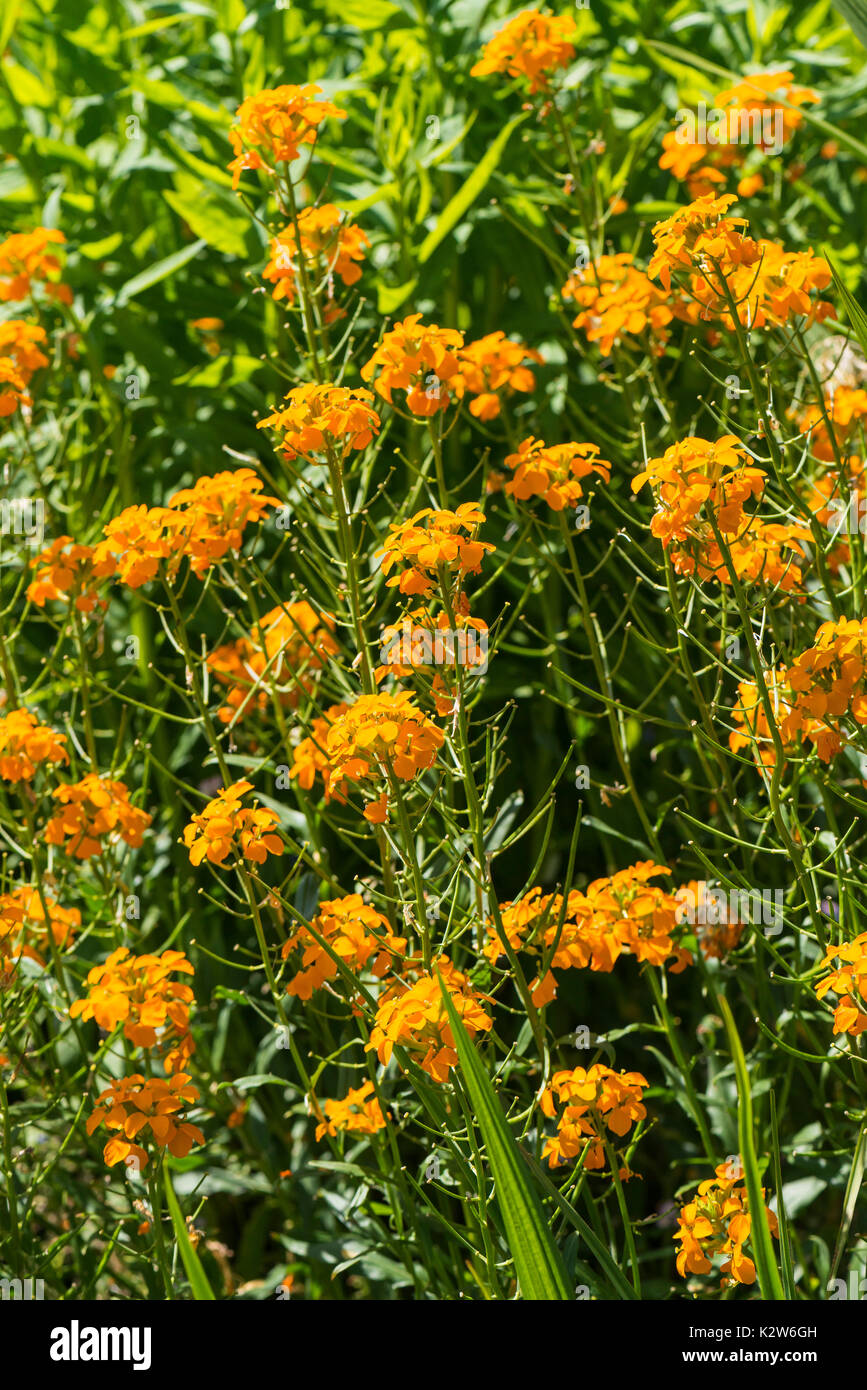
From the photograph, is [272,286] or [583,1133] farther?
[272,286]

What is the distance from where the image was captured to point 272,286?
102 inches

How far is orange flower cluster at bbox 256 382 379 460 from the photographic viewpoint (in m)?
1.52

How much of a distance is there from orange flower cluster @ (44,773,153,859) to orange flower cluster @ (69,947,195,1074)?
27 centimetres

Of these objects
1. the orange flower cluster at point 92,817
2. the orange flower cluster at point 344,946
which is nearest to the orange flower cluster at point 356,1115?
the orange flower cluster at point 344,946

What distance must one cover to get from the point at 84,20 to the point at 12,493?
39.4 inches

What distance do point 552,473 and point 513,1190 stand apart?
0.98 m

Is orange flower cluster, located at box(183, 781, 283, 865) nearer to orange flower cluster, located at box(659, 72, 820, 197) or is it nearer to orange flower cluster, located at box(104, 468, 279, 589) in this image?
orange flower cluster, located at box(104, 468, 279, 589)

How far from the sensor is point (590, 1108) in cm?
153

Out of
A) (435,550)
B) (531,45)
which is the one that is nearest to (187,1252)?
(435,550)

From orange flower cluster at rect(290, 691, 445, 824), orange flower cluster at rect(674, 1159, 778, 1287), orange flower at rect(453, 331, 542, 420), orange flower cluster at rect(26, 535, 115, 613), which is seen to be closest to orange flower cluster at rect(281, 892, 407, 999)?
orange flower cluster at rect(290, 691, 445, 824)

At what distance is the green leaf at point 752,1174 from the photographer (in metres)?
1.07
